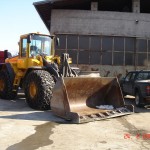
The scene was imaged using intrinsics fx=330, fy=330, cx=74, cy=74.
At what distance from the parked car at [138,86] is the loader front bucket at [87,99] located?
1918 mm

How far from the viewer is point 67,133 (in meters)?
7.95

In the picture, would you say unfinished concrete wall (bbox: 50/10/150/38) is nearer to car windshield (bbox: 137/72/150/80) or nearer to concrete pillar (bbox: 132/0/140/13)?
concrete pillar (bbox: 132/0/140/13)

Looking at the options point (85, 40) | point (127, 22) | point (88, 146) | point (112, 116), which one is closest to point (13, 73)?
point (112, 116)

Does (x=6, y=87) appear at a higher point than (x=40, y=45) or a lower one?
lower

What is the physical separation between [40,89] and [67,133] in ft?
10.9

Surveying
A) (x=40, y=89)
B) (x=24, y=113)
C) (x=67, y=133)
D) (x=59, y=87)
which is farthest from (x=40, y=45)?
(x=67, y=133)

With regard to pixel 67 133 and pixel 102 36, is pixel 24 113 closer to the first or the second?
pixel 67 133

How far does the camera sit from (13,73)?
13.8 metres

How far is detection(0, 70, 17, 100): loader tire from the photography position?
13875mm

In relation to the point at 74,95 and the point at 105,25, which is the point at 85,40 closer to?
the point at 105,25

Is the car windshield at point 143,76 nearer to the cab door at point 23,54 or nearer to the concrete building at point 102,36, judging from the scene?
the cab door at point 23,54

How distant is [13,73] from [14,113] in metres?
3.49

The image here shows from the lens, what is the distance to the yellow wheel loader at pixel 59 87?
9.84 metres

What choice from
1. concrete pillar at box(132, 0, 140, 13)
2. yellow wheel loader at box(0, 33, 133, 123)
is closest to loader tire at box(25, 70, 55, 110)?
yellow wheel loader at box(0, 33, 133, 123)
